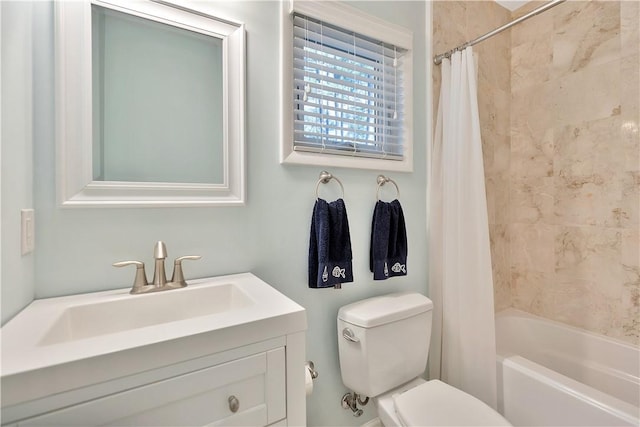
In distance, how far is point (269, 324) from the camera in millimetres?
699

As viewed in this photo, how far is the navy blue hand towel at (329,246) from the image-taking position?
1.18m

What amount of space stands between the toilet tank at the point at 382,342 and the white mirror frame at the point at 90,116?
687 mm

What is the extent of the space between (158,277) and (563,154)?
226cm

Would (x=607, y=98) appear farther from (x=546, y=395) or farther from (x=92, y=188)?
(x=92, y=188)

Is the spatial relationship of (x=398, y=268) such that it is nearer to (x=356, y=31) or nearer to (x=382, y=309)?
(x=382, y=309)

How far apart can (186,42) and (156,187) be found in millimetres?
532

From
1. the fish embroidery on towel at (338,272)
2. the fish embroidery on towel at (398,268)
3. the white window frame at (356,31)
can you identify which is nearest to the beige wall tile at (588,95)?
the white window frame at (356,31)

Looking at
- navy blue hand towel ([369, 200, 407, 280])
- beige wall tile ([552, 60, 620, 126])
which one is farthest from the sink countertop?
beige wall tile ([552, 60, 620, 126])

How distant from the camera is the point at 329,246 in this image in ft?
3.97

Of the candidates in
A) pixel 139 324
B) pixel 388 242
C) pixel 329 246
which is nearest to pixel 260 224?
pixel 329 246

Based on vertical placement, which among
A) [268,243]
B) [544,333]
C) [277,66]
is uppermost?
[277,66]

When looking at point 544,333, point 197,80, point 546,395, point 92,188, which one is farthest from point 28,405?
point 544,333

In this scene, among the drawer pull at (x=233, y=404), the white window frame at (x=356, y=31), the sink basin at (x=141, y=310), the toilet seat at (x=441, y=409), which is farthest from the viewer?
the white window frame at (x=356, y=31)

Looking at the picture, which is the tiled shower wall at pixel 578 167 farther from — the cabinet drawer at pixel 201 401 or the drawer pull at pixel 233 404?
the drawer pull at pixel 233 404
